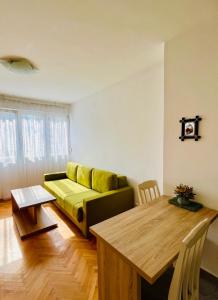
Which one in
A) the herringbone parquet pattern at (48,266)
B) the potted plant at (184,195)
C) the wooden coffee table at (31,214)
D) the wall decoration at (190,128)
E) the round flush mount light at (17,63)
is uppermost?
the round flush mount light at (17,63)

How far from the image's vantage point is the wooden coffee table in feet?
7.53

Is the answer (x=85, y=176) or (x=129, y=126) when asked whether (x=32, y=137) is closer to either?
(x=85, y=176)

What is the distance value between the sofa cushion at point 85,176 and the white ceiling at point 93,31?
1.85 m

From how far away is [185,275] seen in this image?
0.92m

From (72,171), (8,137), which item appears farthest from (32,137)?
(72,171)

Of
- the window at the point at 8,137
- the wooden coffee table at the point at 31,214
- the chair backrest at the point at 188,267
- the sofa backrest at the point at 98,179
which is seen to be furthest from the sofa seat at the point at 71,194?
the chair backrest at the point at 188,267

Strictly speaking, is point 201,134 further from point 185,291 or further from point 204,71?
point 185,291

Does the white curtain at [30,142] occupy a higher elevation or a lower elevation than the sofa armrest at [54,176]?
higher

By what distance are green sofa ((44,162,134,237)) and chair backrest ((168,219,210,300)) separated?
144 cm

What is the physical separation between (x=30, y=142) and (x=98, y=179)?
7.37 feet

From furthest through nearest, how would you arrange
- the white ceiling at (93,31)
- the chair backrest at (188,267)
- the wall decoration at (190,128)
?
the wall decoration at (190,128)
the white ceiling at (93,31)
the chair backrest at (188,267)

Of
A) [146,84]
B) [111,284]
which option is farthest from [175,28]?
[111,284]

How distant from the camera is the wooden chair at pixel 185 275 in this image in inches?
32.2

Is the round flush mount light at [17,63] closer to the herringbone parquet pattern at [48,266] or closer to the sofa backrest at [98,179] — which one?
the sofa backrest at [98,179]
